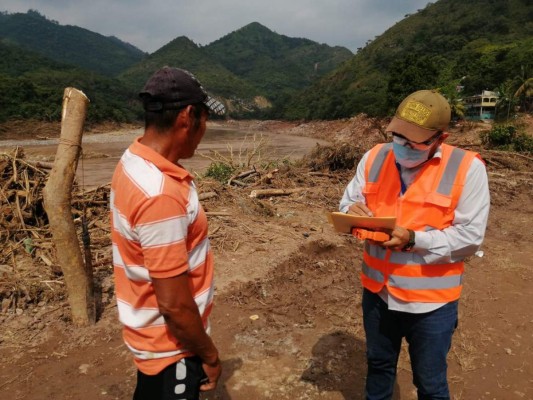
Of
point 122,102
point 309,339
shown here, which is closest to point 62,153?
point 309,339

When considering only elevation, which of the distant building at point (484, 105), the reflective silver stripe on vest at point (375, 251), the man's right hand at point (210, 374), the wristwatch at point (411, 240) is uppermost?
the distant building at point (484, 105)

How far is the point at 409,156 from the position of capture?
1.78 metres

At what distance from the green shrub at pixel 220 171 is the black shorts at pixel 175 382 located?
7879mm

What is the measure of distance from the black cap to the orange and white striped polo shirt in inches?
6.2

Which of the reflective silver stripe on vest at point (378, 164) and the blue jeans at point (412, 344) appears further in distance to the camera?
the reflective silver stripe on vest at point (378, 164)

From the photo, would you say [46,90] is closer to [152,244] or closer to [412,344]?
[152,244]

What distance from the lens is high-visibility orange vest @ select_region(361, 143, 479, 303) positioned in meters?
1.69

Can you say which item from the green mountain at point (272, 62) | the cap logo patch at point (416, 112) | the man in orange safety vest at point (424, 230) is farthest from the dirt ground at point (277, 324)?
the green mountain at point (272, 62)

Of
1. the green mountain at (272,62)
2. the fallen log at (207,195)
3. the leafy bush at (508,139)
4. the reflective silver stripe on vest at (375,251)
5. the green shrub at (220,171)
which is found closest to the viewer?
the reflective silver stripe on vest at (375,251)

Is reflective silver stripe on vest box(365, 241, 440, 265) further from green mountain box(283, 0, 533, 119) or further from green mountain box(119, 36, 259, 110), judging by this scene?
green mountain box(119, 36, 259, 110)

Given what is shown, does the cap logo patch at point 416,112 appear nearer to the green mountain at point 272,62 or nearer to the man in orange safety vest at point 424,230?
the man in orange safety vest at point 424,230

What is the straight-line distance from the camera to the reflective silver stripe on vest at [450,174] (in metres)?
1.68

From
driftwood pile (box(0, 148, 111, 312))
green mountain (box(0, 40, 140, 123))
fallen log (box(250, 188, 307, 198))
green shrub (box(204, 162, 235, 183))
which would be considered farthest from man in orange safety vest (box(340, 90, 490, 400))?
green mountain (box(0, 40, 140, 123))

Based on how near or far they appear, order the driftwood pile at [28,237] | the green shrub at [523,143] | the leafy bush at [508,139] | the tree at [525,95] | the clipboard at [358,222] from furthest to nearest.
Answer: the tree at [525,95] → the leafy bush at [508,139] → the green shrub at [523,143] → the driftwood pile at [28,237] → the clipboard at [358,222]
